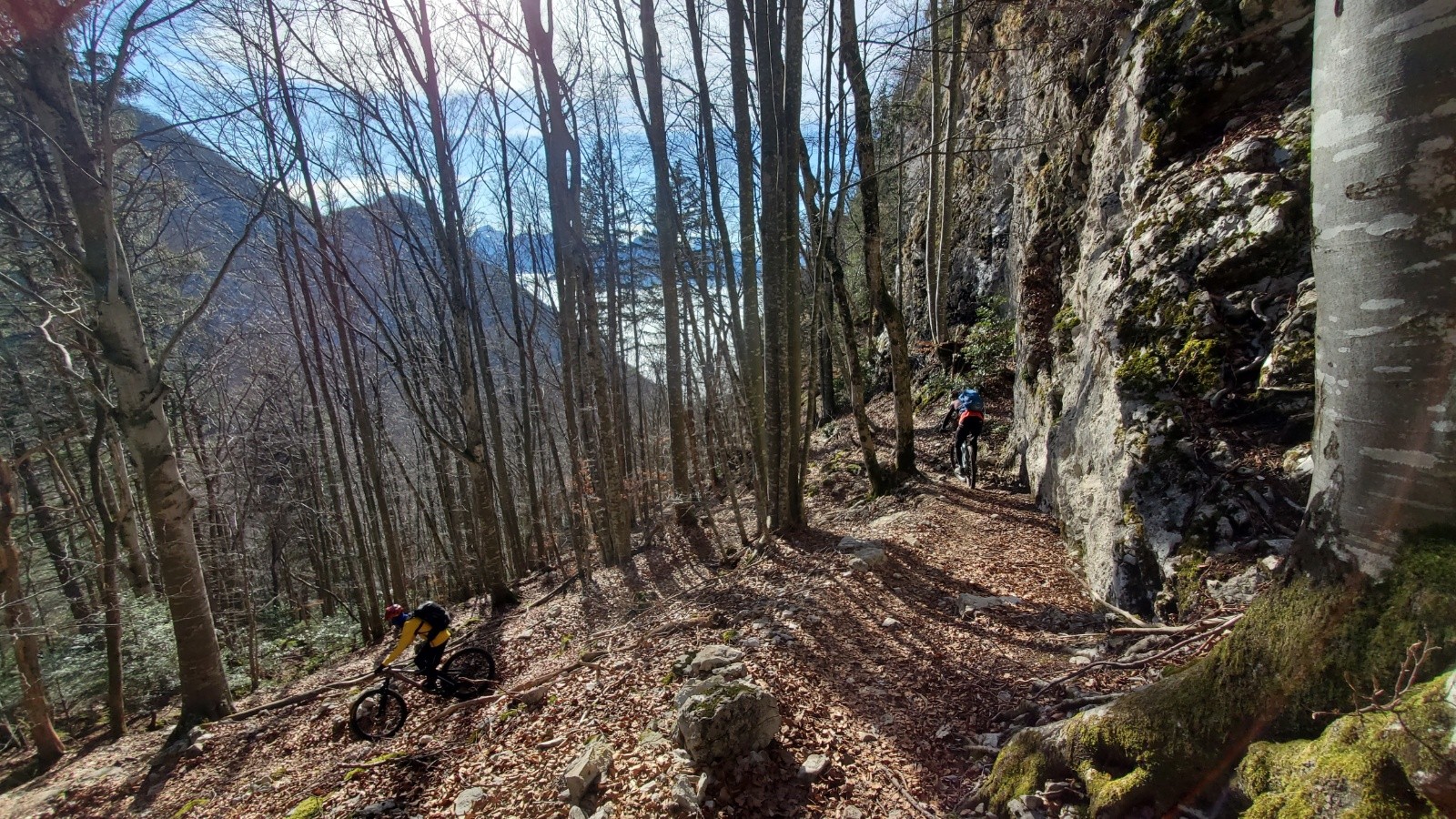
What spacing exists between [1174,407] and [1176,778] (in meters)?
3.53

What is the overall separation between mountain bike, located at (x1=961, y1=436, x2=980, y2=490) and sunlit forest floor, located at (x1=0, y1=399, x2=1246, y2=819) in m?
0.17

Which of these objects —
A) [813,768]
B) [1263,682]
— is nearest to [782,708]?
[813,768]

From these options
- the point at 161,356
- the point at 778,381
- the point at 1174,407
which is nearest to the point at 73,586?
the point at 161,356

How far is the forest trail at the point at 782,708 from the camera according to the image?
3.05 metres

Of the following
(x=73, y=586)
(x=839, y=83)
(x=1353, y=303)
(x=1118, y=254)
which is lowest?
(x=73, y=586)

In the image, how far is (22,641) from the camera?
23.2ft

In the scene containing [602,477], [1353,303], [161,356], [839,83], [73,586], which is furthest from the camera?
[73,586]

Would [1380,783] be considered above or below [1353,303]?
below

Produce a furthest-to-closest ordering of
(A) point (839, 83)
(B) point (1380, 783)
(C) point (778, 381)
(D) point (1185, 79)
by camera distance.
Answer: (A) point (839, 83)
(C) point (778, 381)
(D) point (1185, 79)
(B) point (1380, 783)

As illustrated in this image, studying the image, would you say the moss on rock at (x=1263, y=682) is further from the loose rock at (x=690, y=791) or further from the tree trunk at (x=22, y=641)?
the tree trunk at (x=22, y=641)

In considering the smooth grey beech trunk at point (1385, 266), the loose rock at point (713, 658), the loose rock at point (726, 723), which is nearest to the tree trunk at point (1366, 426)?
the smooth grey beech trunk at point (1385, 266)

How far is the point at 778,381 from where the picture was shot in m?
7.28

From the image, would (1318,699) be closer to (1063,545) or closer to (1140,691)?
(1140,691)

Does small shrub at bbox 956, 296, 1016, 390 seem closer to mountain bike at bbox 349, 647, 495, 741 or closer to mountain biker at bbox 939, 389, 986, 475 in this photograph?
mountain biker at bbox 939, 389, 986, 475
